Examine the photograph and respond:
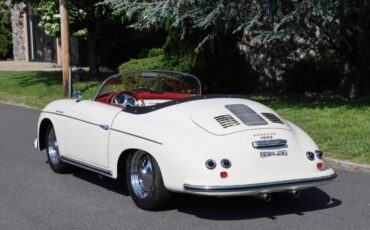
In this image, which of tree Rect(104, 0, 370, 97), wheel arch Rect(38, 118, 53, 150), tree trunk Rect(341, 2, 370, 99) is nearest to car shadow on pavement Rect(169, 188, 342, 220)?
wheel arch Rect(38, 118, 53, 150)

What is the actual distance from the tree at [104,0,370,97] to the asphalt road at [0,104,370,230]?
5062 millimetres

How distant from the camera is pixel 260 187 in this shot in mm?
5773

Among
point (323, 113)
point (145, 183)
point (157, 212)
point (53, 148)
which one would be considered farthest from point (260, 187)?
point (323, 113)

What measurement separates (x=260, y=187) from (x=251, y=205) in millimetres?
859

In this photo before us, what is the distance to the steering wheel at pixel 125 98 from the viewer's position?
749 cm

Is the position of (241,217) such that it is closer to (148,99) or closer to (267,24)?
(148,99)

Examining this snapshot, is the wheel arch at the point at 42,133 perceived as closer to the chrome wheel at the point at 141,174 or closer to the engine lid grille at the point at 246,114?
the chrome wheel at the point at 141,174

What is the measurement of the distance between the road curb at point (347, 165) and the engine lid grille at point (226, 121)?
2937 millimetres

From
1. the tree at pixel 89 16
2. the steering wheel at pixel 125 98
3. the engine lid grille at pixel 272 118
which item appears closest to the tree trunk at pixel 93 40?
the tree at pixel 89 16

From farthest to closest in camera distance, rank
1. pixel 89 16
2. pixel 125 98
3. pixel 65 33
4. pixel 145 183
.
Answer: pixel 89 16, pixel 65 33, pixel 125 98, pixel 145 183

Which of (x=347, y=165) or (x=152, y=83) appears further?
(x=347, y=165)

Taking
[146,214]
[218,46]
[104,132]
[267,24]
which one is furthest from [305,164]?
[218,46]

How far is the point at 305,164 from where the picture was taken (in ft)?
19.9

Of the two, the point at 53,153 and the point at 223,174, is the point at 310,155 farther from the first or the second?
the point at 53,153
